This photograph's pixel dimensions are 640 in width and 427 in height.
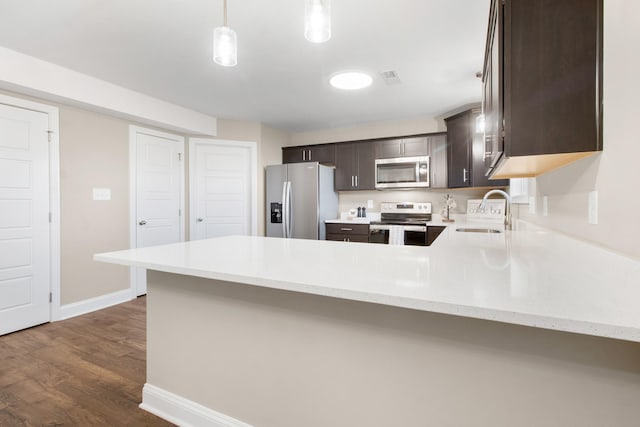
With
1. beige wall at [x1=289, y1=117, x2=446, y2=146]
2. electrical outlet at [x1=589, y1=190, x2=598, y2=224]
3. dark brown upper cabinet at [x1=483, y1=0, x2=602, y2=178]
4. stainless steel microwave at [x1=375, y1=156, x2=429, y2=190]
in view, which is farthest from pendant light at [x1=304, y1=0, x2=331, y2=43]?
beige wall at [x1=289, y1=117, x2=446, y2=146]

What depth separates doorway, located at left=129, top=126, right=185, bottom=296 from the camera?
144 inches

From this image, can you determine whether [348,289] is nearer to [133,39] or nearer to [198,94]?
[133,39]

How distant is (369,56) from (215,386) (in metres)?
2.62

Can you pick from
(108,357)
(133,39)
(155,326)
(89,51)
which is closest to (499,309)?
(155,326)

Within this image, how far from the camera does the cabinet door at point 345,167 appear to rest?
4.56 metres

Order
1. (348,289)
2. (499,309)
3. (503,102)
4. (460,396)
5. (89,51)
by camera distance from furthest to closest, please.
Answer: (89,51) < (503,102) < (460,396) < (348,289) < (499,309)

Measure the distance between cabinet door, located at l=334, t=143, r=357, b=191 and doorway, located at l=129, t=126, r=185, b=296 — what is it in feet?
7.36

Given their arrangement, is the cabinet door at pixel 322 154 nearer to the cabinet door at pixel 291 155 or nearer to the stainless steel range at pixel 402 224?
the cabinet door at pixel 291 155

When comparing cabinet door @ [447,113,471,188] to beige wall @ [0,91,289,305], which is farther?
cabinet door @ [447,113,471,188]

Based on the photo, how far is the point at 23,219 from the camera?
2777 millimetres

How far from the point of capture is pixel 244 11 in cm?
199

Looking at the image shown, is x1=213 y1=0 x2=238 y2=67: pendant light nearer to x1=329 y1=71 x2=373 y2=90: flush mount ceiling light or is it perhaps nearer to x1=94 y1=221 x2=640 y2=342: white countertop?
x1=94 y1=221 x2=640 y2=342: white countertop

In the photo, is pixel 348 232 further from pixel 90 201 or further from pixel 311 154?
pixel 90 201

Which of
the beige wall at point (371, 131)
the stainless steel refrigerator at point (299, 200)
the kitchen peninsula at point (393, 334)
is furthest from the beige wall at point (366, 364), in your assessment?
the beige wall at point (371, 131)
